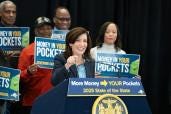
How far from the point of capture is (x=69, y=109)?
2.29m

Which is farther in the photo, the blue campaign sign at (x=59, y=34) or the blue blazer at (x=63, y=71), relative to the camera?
the blue campaign sign at (x=59, y=34)

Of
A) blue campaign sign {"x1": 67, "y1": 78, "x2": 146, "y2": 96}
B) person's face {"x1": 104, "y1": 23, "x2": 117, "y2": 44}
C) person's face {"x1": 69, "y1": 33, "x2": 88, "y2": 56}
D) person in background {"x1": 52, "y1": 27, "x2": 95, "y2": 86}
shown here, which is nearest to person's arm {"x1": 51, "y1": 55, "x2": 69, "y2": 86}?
person in background {"x1": 52, "y1": 27, "x2": 95, "y2": 86}

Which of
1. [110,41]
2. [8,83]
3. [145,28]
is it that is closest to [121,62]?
[110,41]

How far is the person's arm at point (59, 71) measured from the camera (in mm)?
2932

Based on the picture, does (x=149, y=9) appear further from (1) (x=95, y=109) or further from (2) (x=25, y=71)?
(1) (x=95, y=109)

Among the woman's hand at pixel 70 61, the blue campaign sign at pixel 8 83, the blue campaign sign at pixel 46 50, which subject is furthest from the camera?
the blue campaign sign at pixel 46 50

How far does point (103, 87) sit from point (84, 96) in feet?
0.45

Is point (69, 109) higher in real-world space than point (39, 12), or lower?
lower

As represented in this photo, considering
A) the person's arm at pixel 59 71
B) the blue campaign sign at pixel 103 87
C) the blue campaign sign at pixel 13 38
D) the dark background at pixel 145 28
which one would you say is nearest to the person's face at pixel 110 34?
the blue campaign sign at pixel 13 38

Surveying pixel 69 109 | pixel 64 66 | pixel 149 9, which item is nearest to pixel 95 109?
pixel 69 109

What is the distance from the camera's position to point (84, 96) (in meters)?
2.34

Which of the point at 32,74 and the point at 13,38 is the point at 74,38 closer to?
the point at 32,74

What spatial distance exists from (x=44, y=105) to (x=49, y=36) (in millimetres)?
1671

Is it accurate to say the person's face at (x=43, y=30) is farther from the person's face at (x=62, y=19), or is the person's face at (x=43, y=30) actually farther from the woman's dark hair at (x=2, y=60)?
the woman's dark hair at (x=2, y=60)
